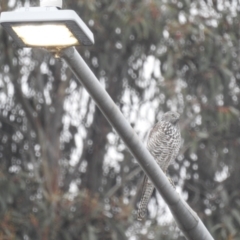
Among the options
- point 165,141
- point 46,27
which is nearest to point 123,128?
point 46,27

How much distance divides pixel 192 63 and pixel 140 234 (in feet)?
6.56

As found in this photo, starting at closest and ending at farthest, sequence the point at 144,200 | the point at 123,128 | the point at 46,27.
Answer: the point at 46,27
the point at 123,128
the point at 144,200

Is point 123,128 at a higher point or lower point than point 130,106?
higher

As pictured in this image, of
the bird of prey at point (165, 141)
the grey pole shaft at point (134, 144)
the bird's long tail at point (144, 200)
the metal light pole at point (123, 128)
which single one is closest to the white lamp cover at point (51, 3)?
the metal light pole at point (123, 128)

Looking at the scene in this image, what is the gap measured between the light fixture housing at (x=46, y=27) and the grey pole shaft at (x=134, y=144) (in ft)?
0.23

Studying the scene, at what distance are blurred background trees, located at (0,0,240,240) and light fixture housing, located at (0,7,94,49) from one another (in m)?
6.26

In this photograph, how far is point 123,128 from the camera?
3643mm

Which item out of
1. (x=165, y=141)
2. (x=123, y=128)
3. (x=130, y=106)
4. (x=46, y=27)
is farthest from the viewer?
(x=130, y=106)

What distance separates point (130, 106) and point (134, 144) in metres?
6.80

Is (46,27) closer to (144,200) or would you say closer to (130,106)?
(144,200)

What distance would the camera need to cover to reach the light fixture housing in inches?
131

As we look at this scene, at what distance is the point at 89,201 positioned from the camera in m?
9.35

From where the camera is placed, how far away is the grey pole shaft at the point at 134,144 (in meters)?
3.52

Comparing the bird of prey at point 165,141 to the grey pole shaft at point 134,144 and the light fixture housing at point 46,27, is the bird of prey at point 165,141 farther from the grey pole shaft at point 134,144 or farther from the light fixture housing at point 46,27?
the light fixture housing at point 46,27
